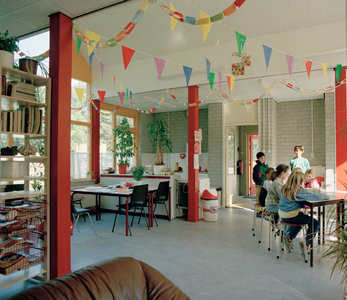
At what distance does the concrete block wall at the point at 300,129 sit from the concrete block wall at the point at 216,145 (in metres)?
1.81

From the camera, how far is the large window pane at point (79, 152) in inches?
266

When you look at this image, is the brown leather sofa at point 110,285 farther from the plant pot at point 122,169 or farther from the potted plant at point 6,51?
the plant pot at point 122,169

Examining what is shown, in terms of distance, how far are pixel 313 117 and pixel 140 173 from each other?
17.2ft

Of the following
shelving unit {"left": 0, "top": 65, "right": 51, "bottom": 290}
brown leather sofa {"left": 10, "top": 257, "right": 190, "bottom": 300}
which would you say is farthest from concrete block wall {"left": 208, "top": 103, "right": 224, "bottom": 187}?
brown leather sofa {"left": 10, "top": 257, "right": 190, "bottom": 300}

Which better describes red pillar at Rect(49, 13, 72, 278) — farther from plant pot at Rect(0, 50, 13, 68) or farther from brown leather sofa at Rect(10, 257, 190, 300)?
brown leather sofa at Rect(10, 257, 190, 300)

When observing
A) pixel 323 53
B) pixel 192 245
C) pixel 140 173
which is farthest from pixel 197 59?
pixel 192 245

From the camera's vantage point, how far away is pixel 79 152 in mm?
6883

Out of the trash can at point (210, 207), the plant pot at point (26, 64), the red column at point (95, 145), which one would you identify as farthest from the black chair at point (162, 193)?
the plant pot at point (26, 64)

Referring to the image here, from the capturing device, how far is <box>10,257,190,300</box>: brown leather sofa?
129 cm

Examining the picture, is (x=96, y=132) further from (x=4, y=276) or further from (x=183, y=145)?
(x=4, y=276)

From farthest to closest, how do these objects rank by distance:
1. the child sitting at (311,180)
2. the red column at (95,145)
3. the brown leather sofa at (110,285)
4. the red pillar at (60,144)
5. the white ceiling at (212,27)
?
the red column at (95,145) → the child sitting at (311,180) → the white ceiling at (212,27) → the red pillar at (60,144) → the brown leather sofa at (110,285)

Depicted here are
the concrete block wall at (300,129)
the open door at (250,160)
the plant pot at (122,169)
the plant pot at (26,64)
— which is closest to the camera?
the plant pot at (26,64)

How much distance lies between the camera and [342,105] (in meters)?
5.05

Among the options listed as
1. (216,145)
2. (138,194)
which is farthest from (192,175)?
(216,145)
